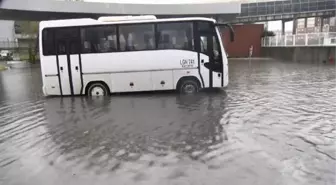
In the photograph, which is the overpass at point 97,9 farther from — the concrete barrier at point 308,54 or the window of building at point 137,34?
the window of building at point 137,34

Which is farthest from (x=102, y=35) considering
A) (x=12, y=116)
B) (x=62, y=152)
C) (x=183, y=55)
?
(x=62, y=152)

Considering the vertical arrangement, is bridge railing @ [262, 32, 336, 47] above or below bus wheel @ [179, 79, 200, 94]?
above

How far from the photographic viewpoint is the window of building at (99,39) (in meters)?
11.4

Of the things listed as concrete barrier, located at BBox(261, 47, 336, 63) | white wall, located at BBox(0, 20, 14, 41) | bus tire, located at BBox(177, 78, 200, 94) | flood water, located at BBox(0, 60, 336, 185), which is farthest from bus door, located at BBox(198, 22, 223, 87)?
white wall, located at BBox(0, 20, 14, 41)

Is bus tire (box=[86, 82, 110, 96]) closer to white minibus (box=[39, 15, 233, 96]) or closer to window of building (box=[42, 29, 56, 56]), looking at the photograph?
white minibus (box=[39, 15, 233, 96])

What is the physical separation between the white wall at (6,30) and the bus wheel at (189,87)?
182 feet

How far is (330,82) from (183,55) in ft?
23.3

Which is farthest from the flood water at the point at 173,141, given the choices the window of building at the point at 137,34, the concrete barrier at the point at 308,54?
the concrete barrier at the point at 308,54

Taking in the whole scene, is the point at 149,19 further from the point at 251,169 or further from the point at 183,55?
the point at 251,169

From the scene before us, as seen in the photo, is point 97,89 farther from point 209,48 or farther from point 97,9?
point 97,9

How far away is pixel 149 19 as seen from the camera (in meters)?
11.4

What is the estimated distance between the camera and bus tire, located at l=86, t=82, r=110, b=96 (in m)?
11.8

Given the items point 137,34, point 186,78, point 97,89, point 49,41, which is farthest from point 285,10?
point 49,41

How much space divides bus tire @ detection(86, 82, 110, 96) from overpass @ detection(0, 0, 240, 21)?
1782cm
